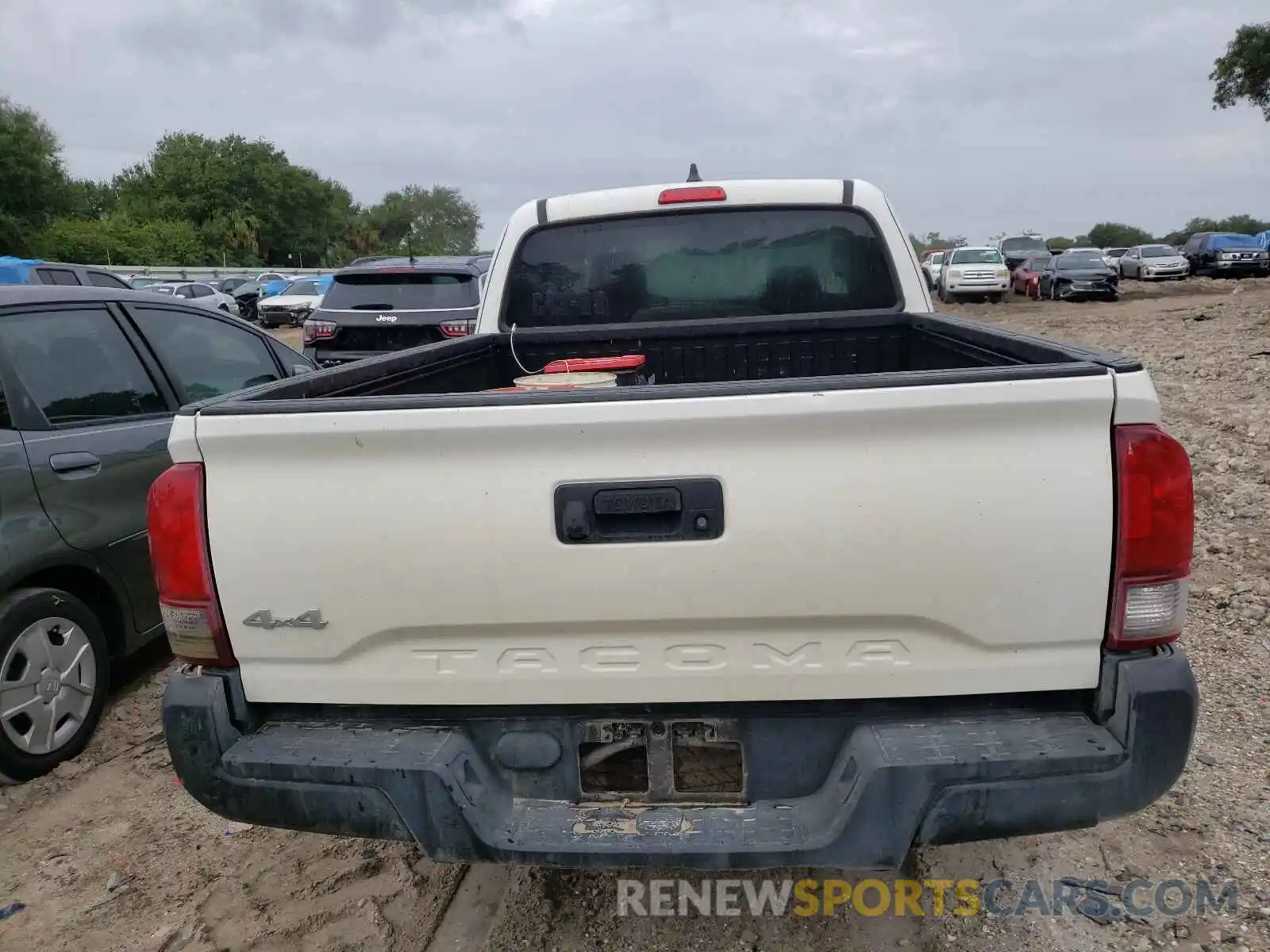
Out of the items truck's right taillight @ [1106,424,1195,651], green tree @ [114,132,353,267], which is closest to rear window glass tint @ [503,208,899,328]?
truck's right taillight @ [1106,424,1195,651]

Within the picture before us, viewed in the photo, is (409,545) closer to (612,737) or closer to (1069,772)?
(612,737)

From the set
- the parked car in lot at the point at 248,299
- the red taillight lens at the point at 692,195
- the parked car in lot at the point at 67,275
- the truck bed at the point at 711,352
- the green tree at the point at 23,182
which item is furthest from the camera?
the green tree at the point at 23,182

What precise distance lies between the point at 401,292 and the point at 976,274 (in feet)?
71.8

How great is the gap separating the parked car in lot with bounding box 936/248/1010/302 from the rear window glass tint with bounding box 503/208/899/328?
2505 centimetres

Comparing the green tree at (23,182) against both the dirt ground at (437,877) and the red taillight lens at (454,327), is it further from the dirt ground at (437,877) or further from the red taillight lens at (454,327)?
the dirt ground at (437,877)

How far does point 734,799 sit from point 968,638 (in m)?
0.66

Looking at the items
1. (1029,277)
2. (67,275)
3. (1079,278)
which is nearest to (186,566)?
(67,275)

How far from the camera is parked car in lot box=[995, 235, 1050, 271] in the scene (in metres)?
30.6

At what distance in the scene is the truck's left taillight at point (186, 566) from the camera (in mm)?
1999

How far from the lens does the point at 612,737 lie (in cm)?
207

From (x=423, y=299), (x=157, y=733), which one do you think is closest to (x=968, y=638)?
(x=157, y=733)

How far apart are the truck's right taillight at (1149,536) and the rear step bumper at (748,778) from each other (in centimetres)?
9

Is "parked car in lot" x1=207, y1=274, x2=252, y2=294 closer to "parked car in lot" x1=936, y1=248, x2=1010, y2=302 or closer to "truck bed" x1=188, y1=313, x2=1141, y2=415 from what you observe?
"parked car in lot" x1=936, y1=248, x2=1010, y2=302

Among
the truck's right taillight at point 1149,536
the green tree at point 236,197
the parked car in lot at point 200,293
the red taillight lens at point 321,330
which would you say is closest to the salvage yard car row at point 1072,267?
the red taillight lens at point 321,330
